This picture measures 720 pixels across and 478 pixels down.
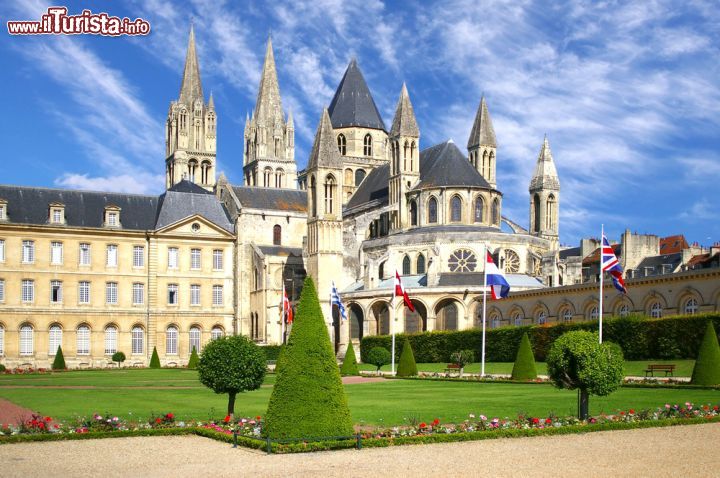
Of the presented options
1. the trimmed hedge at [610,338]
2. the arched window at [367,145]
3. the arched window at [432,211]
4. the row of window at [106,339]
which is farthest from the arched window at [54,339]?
the arched window at [367,145]

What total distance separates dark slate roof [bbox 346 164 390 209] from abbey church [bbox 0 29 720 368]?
65 cm

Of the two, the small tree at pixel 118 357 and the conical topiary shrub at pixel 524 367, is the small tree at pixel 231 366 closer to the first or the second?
the conical topiary shrub at pixel 524 367

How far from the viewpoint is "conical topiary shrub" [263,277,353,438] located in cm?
1628

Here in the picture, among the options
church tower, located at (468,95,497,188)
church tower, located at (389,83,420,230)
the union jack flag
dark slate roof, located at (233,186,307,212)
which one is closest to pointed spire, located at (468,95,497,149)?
church tower, located at (468,95,497,188)

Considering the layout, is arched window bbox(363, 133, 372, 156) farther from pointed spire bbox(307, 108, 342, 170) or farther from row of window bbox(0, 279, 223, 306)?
row of window bbox(0, 279, 223, 306)

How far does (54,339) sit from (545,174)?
122ft

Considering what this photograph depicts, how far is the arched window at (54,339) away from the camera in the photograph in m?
59.0

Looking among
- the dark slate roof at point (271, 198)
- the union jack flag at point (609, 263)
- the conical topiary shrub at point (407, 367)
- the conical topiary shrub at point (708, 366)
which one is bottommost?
the conical topiary shrub at point (407, 367)

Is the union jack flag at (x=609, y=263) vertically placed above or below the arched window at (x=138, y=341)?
above

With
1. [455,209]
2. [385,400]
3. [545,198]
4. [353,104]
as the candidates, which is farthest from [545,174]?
[385,400]

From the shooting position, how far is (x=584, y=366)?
792 inches

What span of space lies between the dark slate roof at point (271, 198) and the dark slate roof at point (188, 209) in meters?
7.16

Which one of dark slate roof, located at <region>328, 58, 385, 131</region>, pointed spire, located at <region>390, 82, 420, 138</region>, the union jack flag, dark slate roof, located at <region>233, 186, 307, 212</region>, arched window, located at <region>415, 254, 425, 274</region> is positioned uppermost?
dark slate roof, located at <region>328, 58, 385, 131</region>

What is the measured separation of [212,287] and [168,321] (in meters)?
3.57
